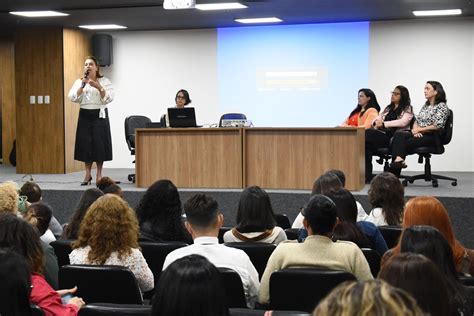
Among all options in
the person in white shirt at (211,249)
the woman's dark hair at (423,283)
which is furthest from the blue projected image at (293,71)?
the woman's dark hair at (423,283)

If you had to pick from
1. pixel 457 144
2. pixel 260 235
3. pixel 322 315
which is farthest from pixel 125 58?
pixel 322 315

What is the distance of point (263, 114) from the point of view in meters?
11.9

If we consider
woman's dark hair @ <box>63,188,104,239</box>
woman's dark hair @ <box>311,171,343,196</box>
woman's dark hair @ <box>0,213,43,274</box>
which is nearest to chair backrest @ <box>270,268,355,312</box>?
woman's dark hair @ <box>0,213,43,274</box>

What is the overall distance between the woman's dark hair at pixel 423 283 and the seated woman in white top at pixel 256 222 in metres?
2.25

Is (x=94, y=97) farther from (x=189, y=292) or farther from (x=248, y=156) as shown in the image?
(x=189, y=292)

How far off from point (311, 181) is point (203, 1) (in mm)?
2847

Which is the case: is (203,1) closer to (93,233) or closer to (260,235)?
Result: (260,235)

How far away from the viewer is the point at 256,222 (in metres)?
4.06

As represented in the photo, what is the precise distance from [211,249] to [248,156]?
15.6 ft

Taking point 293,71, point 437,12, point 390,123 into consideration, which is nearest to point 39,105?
point 293,71

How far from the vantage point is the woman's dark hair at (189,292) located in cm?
163

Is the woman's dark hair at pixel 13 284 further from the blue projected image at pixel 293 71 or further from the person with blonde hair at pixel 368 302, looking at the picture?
the blue projected image at pixel 293 71

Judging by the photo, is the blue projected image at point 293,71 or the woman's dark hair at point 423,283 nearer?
the woman's dark hair at point 423,283

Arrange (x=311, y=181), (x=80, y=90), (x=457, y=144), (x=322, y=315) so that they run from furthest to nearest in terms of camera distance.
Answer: (x=457, y=144) → (x=80, y=90) → (x=311, y=181) → (x=322, y=315)
